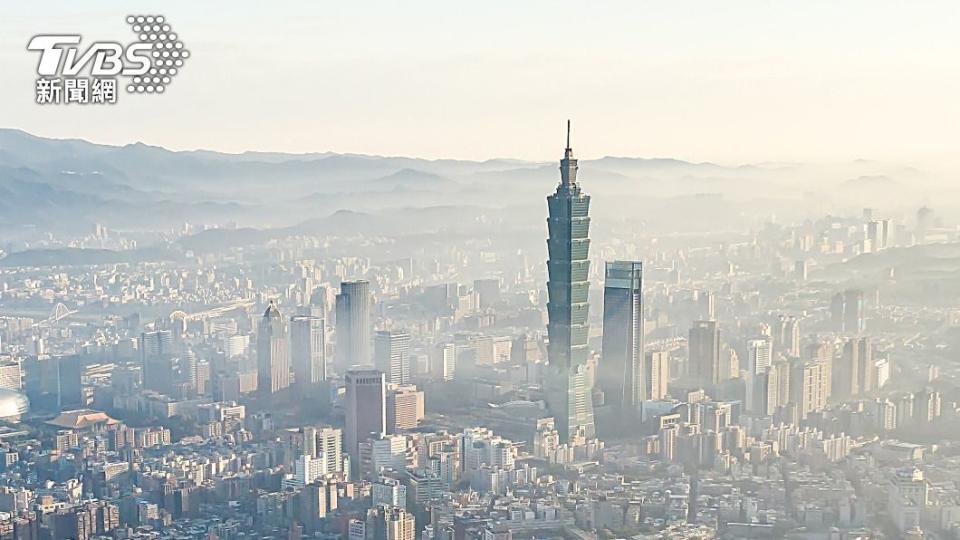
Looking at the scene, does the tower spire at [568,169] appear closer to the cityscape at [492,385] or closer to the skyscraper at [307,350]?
the cityscape at [492,385]

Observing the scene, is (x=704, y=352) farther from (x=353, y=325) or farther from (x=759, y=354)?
(x=353, y=325)

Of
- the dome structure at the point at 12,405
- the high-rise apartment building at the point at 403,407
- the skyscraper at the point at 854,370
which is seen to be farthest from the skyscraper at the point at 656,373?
the dome structure at the point at 12,405

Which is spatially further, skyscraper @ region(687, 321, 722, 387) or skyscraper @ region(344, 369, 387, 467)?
skyscraper @ region(687, 321, 722, 387)

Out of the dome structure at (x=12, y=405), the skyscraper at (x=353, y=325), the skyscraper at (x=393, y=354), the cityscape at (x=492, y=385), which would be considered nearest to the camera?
the cityscape at (x=492, y=385)

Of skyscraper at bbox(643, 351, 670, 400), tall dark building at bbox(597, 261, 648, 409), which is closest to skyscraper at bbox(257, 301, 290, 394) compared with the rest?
tall dark building at bbox(597, 261, 648, 409)

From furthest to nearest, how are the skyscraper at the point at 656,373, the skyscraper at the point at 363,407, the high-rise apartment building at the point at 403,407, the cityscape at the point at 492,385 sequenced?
the skyscraper at the point at 656,373, the high-rise apartment building at the point at 403,407, the skyscraper at the point at 363,407, the cityscape at the point at 492,385

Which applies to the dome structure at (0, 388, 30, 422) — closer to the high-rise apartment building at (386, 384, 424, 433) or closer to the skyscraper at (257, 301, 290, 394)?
the skyscraper at (257, 301, 290, 394)

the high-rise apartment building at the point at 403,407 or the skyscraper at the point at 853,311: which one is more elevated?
the skyscraper at the point at 853,311

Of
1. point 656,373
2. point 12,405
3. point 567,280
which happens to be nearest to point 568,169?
point 567,280
